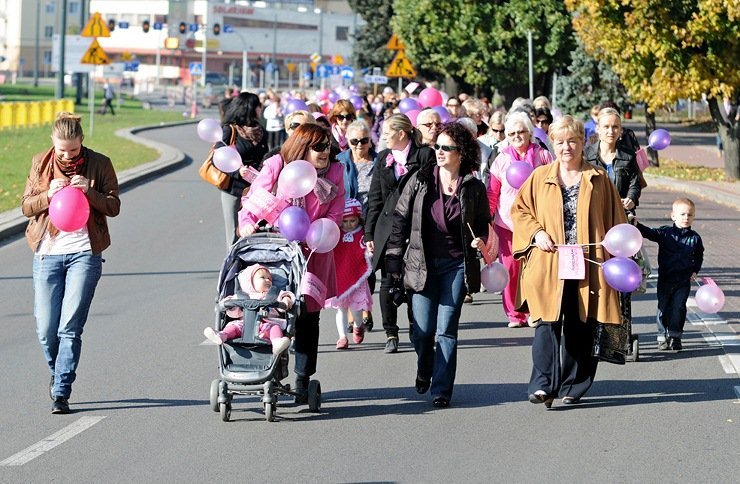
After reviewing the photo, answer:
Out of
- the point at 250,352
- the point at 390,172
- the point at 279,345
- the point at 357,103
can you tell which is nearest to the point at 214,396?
the point at 250,352

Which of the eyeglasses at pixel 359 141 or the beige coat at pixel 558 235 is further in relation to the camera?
the eyeglasses at pixel 359 141

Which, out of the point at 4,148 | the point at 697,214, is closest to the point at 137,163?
the point at 4,148

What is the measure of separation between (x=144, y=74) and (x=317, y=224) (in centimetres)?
15488

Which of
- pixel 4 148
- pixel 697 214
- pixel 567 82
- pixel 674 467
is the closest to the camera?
pixel 674 467

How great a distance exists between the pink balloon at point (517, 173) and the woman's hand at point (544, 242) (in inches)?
91.2

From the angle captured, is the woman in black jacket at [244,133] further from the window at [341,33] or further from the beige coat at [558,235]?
the window at [341,33]

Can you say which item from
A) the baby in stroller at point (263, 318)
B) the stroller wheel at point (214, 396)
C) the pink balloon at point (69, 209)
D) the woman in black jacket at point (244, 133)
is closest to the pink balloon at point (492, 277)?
the baby in stroller at point (263, 318)

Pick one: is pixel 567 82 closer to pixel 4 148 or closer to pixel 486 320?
pixel 4 148

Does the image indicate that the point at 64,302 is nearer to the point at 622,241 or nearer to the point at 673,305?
the point at 622,241

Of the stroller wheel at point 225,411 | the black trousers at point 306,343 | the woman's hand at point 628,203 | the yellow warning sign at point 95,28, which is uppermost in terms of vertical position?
the yellow warning sign at point 95,28

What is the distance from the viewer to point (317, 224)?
8.88 meters

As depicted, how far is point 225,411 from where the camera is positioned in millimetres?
8555

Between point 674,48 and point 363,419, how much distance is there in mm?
23122

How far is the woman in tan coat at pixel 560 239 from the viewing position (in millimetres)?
8977
